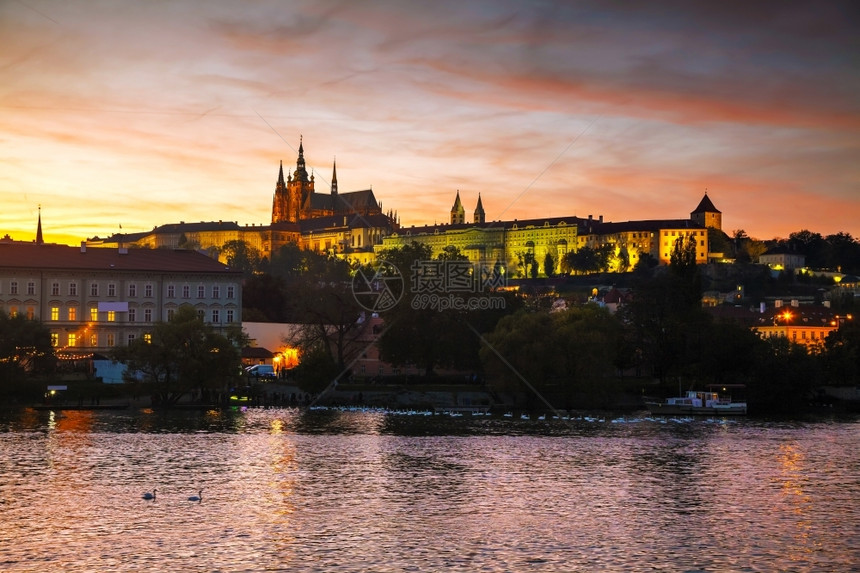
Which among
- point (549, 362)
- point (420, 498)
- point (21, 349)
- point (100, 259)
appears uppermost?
point (100, 259)

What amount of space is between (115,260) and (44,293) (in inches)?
279

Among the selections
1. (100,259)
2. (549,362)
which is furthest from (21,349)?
(549,362)

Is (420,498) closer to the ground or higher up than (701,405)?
closer to the ground

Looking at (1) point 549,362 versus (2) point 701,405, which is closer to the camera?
(1) point 549,362

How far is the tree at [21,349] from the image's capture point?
77938 mm

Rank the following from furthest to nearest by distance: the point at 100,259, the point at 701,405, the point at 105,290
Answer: the point at 100,259 < the point at 105,290 < the point at 701,405

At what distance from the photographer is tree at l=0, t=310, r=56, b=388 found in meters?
77.9

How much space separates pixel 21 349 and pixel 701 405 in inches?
1915

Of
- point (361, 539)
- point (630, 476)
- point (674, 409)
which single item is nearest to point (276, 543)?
point (361, 539)

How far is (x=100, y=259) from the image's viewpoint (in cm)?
9800
